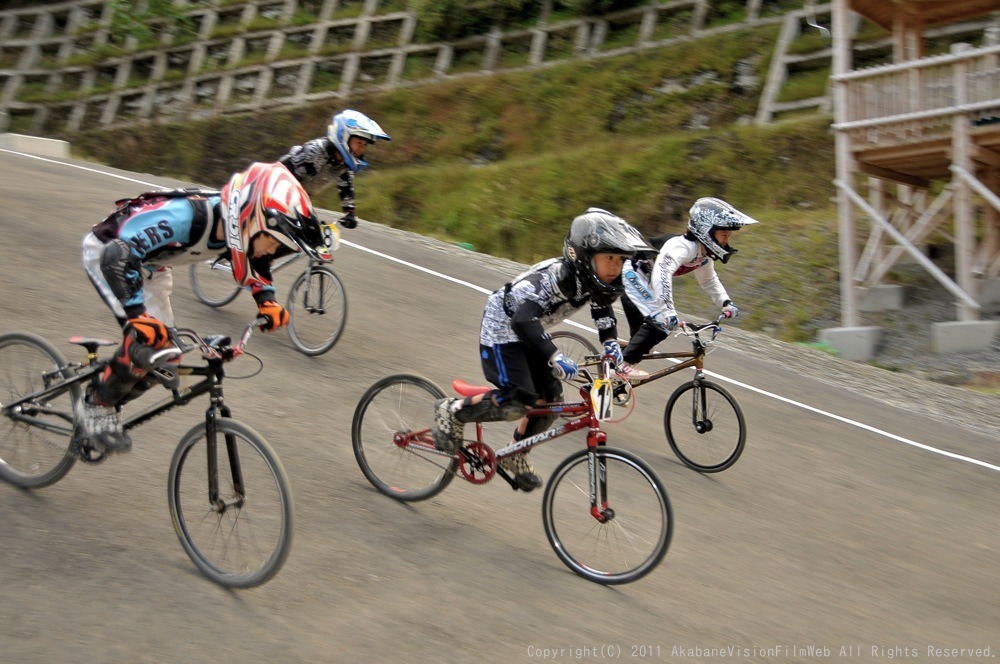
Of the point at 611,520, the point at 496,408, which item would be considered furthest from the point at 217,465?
the point at 611,520

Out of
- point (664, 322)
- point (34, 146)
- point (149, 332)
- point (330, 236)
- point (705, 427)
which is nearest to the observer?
point (149, 332)

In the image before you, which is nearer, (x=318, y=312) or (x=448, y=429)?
(x=448, y=429)

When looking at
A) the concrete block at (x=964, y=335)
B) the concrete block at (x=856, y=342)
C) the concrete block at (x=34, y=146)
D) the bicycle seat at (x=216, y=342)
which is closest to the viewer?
the bicycle seat at (x=216, y=342)

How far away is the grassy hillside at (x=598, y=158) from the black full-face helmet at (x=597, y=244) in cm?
1106

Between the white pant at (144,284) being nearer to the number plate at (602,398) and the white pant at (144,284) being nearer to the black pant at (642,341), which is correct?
the number plate at (602,398)

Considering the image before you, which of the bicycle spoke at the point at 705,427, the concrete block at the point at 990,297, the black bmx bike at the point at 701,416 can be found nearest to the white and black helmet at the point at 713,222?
the black bmx bike at the point at 701,416

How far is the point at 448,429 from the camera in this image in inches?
253

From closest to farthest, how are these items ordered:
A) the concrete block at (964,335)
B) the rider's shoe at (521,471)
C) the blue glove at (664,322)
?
the rider's shoe at (521,471), the blue glove at (664,322), the concrete block at (964,335)

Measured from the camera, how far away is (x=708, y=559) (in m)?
6.54

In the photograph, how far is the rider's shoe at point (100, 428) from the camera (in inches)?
218

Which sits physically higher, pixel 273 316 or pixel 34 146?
pixel 34 146

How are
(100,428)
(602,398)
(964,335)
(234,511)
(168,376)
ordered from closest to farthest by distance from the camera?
(234,511), (168,376), (100,428), (602,398), (964,335)

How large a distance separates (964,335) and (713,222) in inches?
323

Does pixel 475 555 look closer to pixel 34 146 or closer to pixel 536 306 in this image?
pixel 536 306
